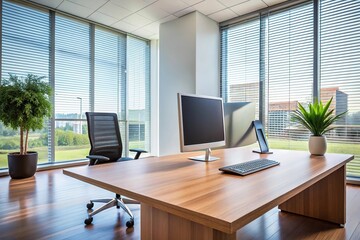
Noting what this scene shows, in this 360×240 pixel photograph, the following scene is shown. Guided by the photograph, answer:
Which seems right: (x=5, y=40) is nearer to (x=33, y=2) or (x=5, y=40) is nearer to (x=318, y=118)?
(x=33, y=2)

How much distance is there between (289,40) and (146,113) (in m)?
3.62

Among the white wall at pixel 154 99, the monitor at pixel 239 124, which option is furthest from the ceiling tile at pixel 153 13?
the monitor at pixel 239 124

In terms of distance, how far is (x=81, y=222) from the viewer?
84.0 inches

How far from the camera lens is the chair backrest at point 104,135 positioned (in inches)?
98.5

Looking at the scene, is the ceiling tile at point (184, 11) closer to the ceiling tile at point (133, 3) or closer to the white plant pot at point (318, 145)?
the ceiling tile at point (133, 3)

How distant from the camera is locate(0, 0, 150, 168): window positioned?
3986 millimetres

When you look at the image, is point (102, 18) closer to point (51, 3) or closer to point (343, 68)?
point (51, 3)

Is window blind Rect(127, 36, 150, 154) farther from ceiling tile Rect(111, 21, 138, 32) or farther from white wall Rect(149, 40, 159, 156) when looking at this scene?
ceiling tile Rect(111, 21, 138, 32)

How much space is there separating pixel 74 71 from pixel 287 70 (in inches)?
160

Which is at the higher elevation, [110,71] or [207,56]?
[207,56]

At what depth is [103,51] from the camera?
16.6ft

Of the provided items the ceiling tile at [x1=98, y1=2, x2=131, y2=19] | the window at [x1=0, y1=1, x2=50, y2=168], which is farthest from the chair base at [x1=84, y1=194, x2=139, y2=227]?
the ceiling tile at [x1=98, y1=2, x2=131, y2=19]

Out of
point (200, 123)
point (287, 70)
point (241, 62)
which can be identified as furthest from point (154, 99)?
point (200, 123)

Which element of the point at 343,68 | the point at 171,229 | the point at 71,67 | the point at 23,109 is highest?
the point at 71,67
